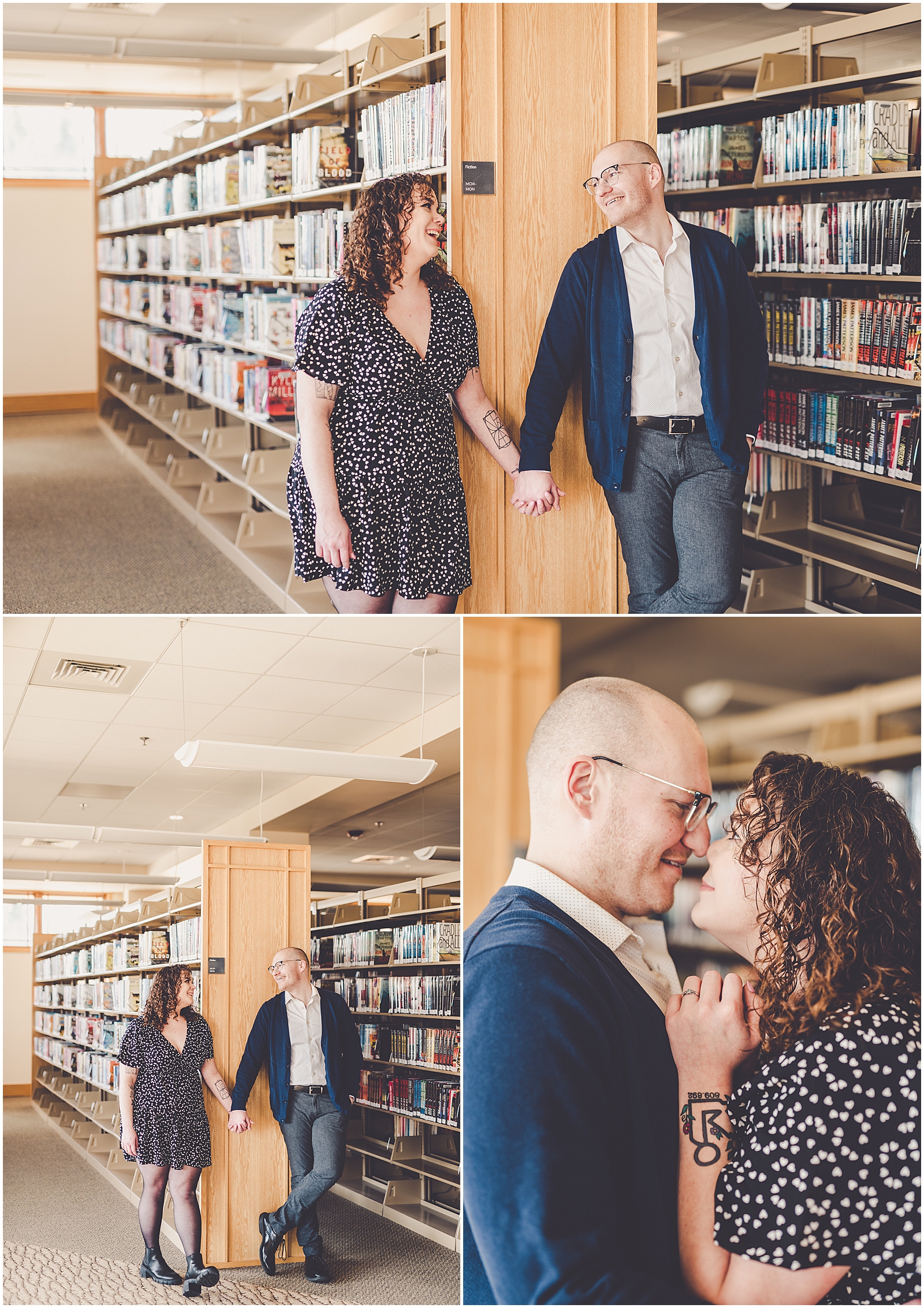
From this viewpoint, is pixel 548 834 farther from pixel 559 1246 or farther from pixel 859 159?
pixel 859 159

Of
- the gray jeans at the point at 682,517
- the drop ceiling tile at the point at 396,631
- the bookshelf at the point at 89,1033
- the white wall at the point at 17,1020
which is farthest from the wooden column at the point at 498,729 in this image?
the white wall at the point at 17,1020

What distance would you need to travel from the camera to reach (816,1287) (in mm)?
1904

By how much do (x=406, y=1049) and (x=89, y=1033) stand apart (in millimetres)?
3235

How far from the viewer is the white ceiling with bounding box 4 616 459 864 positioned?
112 inches

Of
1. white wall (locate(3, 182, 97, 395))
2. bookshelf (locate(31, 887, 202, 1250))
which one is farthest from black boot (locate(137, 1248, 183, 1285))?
white wall (locate(3, 182, 97, 395))

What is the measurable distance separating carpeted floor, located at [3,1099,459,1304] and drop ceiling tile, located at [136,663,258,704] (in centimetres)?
155

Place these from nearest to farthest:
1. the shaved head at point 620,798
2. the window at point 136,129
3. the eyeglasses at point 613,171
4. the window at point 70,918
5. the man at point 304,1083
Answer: the shaved head at point 620,798 → the eyeglasses at point 613,171 → the man at point 304,1083 → the window at point 70,918 → the window at point 136,129

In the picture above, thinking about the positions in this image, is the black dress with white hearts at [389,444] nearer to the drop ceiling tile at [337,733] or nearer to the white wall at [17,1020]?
the drop ceiling tile at [337,733]

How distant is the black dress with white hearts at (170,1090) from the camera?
118 inches

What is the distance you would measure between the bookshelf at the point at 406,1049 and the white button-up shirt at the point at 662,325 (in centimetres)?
294

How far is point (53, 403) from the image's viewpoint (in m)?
13.1

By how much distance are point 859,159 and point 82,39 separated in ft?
20.5

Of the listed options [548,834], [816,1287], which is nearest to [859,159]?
[548,834]

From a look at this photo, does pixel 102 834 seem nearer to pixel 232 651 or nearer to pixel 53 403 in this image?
pixel 232 651
